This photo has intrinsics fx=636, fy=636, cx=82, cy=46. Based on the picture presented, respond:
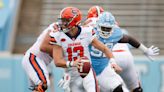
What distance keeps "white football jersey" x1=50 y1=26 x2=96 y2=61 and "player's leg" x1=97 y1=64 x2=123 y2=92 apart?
67 centimetres

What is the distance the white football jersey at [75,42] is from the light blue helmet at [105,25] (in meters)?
0.57

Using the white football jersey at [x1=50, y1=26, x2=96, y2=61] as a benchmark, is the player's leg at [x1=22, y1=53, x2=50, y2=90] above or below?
below

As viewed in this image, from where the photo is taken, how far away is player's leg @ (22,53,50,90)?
7.76 meters

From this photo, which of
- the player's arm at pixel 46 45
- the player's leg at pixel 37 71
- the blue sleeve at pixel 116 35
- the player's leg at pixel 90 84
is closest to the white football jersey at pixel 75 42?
the player's leg at pixel 90 84

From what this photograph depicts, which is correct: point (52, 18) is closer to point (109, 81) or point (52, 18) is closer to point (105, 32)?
point (105, 32)

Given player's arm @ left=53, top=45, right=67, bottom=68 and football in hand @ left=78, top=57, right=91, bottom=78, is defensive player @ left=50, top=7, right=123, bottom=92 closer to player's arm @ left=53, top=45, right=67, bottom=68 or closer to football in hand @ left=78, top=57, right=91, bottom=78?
player's arm @ left=53, top=45, right=67, bottom=68

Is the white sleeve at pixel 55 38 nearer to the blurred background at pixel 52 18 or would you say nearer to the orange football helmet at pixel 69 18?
the orange football helmet at pixel 69 18

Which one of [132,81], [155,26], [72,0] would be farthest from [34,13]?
[132,81]

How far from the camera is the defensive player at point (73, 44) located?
671cm

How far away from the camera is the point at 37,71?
25.7ft

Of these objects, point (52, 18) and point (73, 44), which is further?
point (52, 18)

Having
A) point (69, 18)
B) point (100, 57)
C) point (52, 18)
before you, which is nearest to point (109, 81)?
point (100, 57)

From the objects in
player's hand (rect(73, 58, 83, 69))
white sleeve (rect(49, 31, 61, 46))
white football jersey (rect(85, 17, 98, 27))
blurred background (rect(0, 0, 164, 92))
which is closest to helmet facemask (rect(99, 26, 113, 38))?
white football jersey (rect(85, 17, 98, 27))

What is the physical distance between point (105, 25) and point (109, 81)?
2.14 feet
